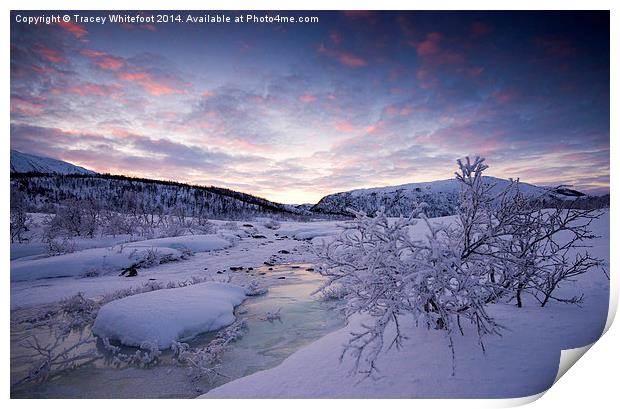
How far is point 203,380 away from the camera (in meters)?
3.56

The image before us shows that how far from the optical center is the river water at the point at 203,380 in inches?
138

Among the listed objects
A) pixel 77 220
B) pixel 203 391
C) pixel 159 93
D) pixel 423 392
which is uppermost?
pixel 159 93

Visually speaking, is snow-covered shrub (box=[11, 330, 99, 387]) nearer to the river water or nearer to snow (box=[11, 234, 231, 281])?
the river water

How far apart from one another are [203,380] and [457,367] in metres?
2.74

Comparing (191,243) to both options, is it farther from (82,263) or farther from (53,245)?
(82,263)

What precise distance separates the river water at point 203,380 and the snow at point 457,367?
0.47 m

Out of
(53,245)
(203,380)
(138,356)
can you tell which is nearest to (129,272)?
(53,245)

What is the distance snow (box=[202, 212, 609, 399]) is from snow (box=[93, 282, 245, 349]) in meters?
1.65

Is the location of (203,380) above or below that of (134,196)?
below

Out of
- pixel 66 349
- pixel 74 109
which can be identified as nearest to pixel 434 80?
pixel 74 109

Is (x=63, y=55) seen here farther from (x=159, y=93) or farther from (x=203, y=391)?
(x=203, y=391)

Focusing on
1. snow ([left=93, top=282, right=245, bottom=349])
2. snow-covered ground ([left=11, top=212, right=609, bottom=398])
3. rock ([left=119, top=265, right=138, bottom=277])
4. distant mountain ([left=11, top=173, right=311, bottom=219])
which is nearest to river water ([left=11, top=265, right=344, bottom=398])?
snow ([left=93, top=282, right=245, bottom=349])

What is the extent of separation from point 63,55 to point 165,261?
7334 mm

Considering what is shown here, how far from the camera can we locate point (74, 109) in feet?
14.5
